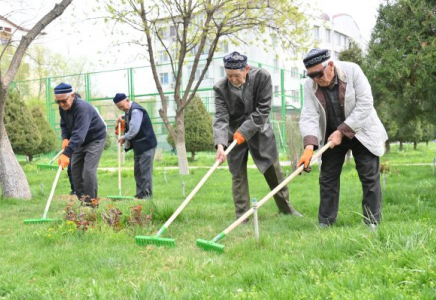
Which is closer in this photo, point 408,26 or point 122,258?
point 122,258

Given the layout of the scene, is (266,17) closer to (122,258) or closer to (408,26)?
(408,26)

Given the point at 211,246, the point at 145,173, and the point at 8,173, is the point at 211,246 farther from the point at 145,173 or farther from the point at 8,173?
the point at 8,173

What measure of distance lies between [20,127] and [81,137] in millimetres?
13828

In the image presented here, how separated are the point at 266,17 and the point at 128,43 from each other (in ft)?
12.1

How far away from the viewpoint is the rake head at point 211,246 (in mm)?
4162

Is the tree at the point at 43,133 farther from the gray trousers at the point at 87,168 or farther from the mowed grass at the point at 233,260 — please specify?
the mowed grass at the point at 233,260

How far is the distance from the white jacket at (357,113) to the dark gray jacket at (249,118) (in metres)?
0.82

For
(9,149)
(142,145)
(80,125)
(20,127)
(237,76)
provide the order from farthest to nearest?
1. (20,127)
2. (9,149)
3. (142,145)
4. (80,125)
5. (237,76)

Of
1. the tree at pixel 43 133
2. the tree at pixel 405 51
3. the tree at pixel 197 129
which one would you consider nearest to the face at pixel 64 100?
the tree at pixel 405 51

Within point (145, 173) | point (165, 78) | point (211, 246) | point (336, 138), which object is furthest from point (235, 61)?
point (165, 78)

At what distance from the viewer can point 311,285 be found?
288 cm

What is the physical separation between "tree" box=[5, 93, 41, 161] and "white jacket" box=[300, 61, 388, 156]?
16.3 m

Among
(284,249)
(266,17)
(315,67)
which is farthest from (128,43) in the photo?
(284,249)

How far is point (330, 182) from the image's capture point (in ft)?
16.3
